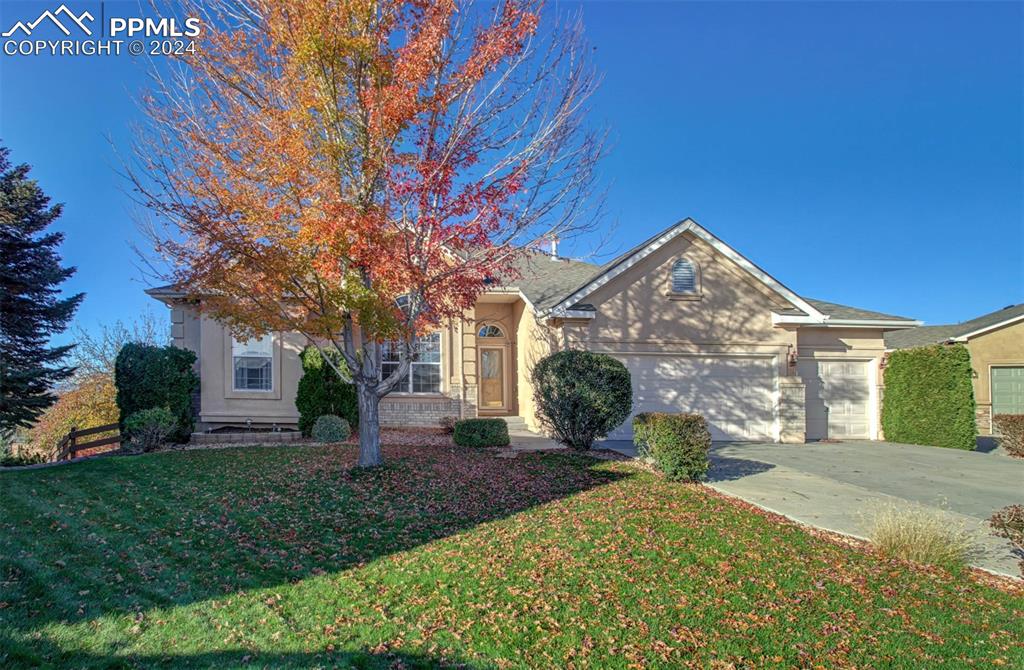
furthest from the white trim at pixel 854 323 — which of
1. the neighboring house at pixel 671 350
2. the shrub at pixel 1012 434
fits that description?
the shrub at pixel 1012 434

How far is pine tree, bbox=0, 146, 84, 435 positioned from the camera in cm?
1439

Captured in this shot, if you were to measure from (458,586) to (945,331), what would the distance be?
27344 mm

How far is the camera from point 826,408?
628 inches

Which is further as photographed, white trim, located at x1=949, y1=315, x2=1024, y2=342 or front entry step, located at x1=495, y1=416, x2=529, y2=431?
white trim, located at x1=949, y1=315, x2=1024, y2=342

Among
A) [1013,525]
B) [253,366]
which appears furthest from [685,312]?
[253,366]

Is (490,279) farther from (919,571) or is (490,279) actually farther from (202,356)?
(202,356)

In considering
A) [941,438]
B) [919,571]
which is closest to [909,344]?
[941,438]

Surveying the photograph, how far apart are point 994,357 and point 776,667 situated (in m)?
22.3

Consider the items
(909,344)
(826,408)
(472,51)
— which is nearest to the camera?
(472,51)

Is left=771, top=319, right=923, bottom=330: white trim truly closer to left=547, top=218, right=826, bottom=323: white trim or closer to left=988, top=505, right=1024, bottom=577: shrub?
left=547, top=218, right=826, bottom=323: white trim

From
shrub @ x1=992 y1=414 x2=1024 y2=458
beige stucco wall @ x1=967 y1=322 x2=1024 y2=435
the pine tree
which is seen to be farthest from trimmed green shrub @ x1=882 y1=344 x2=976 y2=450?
the pine tree

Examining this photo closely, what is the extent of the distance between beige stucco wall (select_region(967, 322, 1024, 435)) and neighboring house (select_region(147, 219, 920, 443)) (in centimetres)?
700

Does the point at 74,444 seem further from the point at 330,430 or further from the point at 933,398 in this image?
the point at 933,398

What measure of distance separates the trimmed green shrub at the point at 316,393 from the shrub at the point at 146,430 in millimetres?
2865
